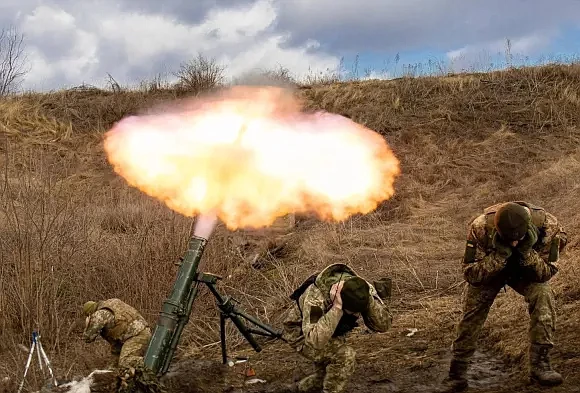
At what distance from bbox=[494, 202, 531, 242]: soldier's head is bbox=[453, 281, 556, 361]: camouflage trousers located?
522mm

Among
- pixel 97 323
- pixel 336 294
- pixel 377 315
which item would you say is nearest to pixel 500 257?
pixel 377 315

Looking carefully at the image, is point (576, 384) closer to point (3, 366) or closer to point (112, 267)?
point (3, 366)

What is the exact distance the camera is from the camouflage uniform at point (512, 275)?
5.15 metres

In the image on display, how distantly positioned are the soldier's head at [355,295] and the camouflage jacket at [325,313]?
80 mm

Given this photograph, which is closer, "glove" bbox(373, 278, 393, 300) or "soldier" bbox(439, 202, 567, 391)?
"soldier" bbox(439, 202, 567, 391)

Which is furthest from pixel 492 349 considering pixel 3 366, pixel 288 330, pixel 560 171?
pixel 560 171

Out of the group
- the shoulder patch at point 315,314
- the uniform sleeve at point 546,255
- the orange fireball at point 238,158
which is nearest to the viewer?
the shoulder patch at point 315,314

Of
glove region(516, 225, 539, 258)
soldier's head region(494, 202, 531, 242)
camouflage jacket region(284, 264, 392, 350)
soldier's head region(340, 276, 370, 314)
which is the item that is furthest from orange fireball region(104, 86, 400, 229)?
glove region(516, 225, 539, 258)

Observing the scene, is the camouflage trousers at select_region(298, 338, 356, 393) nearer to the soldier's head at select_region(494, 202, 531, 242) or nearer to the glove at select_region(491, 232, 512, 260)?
the glove at select_region(491, 232, 512, 260)

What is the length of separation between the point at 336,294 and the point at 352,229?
8232 millimetres

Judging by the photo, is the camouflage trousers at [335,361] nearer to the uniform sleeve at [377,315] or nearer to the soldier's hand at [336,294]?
the uniform sleeve at [377,315]

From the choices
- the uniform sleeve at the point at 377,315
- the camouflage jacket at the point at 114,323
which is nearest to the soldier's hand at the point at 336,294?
the uniform sleeve at the point at 377,315

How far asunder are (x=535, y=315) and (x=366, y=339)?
2414mm

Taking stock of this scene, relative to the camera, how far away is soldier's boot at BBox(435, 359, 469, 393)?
5.55 meters
